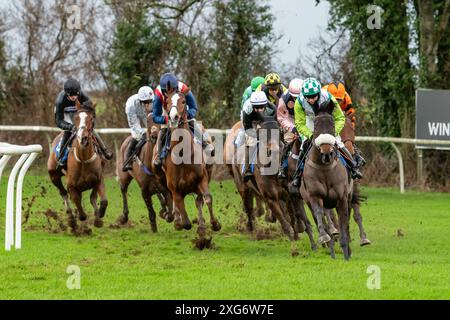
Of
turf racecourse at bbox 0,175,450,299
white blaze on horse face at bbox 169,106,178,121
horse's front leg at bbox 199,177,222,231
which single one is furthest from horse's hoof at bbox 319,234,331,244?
white blaze on horse face at bbox 169,106,178,121

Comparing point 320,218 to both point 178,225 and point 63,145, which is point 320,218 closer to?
point 178,225

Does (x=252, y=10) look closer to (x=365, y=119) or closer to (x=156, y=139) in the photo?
(x=365, y=119)

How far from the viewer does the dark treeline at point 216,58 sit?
76.8ft

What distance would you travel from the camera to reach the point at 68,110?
50.3 feet

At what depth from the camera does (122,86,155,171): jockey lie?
53.0ft

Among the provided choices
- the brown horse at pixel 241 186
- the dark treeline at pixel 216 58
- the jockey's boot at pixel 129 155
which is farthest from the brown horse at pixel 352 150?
the dark treeline at pixel 216 58

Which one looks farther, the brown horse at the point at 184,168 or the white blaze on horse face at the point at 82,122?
the white blaze on horse face at the point at 82,122

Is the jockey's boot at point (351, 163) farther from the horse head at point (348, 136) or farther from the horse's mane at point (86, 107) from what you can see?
the horse's mane at point (86, 107)

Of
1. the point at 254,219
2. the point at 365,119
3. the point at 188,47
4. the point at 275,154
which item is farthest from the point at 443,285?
the point at 188,47

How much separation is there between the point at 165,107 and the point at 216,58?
12.6 metres

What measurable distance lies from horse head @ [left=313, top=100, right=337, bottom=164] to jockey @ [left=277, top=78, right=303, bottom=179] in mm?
1551

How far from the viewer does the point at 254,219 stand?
15516 mm

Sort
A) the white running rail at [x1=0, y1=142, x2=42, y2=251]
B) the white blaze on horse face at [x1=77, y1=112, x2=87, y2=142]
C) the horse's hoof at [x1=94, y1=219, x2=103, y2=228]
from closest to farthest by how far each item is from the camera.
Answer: the white running rail at [x1=0, y1=142, x2=42, y2=251], the white blaze on horse face at [x1=77, y1=112, x2=87, y2=142], the horse's hoof at [x1=94, y1=219, x2=103, y2=228]

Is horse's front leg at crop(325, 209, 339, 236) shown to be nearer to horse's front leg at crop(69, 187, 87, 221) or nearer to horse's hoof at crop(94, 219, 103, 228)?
horse's hoof at crop(94, 219, 103, 228)
